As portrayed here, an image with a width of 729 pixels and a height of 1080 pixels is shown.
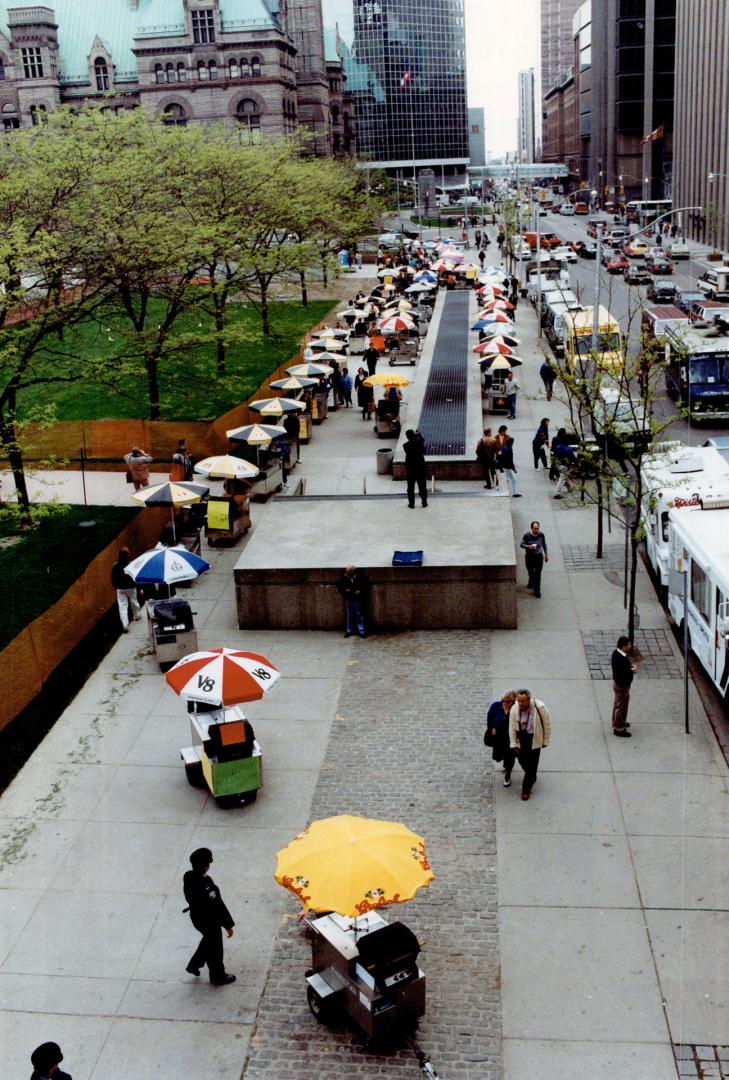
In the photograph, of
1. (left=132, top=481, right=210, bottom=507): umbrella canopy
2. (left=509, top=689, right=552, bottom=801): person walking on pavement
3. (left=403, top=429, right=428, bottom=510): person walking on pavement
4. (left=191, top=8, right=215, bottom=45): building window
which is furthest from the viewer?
(left=191, top=8, right=215, bottom=45): building window

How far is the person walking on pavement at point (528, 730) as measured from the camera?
13406 mm

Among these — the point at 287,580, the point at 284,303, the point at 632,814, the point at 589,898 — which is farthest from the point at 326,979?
the point at 284,303

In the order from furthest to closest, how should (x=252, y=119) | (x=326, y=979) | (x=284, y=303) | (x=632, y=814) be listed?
(x=252, y=119) < (x=284, y=303) < (x=632, y=814) < (x=326, y=979)

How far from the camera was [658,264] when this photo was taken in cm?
8006

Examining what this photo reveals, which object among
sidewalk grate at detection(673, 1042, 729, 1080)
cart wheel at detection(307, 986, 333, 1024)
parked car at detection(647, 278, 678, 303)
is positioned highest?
parked car at detection(647, 278, 678, 303)

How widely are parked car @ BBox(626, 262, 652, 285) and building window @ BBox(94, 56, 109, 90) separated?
77.4 m

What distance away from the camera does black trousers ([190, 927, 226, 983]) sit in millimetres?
10430

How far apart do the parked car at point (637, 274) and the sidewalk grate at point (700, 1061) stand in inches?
2644

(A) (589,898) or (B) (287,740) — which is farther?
(B) (287,740)

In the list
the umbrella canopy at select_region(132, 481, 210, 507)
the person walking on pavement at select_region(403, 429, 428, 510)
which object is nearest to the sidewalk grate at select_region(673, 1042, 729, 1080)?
the person walking on pavement at select_region(403, 429, 428, 510)

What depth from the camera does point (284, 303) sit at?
60.8m

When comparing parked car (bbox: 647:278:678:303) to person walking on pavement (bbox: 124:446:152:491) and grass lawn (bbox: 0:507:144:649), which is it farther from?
grass lawn (bbox: 0:507:144:649)

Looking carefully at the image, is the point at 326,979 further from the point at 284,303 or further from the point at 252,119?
the point at 252,119

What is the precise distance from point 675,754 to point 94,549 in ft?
44.9
